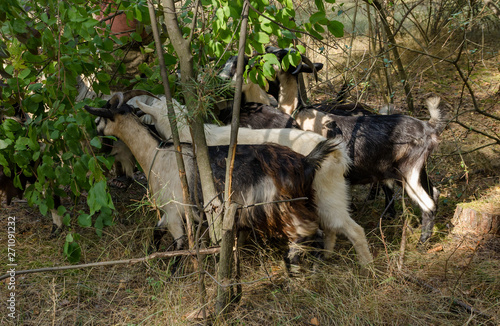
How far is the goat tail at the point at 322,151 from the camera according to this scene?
3.37m

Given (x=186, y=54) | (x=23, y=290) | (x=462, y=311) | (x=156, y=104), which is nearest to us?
(x=186, y=54)

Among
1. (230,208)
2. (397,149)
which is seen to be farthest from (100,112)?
(397,149)

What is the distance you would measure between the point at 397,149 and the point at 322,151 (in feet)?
4.46

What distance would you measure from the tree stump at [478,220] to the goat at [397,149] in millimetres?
253

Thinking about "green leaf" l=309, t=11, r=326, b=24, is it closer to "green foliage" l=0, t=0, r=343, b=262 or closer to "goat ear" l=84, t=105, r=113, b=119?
"green foliage" l=0, t=0, r=343, b=262

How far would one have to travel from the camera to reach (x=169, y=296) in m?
3.11

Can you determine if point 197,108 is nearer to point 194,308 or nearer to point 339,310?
point 194,308

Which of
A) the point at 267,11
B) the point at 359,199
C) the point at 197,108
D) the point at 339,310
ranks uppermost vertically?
the point at 267,11

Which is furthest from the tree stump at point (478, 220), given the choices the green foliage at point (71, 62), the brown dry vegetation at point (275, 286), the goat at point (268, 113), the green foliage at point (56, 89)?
the green foliage at point (56, 89)

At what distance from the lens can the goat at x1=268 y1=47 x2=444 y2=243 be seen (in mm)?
4406

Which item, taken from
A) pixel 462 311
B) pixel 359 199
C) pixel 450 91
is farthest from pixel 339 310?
pixel 450 91

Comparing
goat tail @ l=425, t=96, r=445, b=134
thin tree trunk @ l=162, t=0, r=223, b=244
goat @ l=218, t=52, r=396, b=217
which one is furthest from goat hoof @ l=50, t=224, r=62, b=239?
goat tail @ l=425, t=96, r=445, b=134

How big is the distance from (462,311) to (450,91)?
5.83 metres

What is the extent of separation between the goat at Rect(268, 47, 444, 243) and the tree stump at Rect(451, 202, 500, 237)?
25 centimetres
